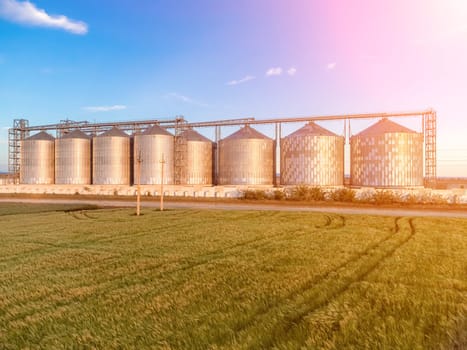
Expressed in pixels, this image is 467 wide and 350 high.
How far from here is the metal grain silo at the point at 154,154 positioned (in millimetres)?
64438

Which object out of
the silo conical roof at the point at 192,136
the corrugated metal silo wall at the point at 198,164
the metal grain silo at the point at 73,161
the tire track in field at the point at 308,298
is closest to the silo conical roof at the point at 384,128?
the corrugated metal silo wall at the point at 198,164

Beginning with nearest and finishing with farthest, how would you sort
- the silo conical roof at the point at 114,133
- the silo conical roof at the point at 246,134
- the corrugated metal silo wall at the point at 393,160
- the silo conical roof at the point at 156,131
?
the corrugated metal silo wall at the point at 393,160, the silo conical roof at the point at 246,134, the silo conical roof at the point at 156,131, the silo conical roof at the point at 114,133

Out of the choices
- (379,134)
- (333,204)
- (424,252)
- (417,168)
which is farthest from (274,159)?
(424,252)

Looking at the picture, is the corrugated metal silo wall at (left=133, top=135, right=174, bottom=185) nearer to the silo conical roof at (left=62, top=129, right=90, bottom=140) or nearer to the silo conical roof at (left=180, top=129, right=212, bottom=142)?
the silo conical roof at (left=180, top=129, right=212, bottom=142)

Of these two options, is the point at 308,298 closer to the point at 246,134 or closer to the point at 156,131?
the point at 246,134

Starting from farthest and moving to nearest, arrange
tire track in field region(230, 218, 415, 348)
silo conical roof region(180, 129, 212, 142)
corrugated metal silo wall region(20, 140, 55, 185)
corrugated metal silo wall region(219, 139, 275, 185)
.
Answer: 1. corrugated metal silo wall region(20, 140, 55, 185)
2. silo conical roof region(180, 129, 212, 142)
3. corrugated metal silo wall region(219, 139, 275, 185)
4. tire track in field region(230, 218, 415, 348)

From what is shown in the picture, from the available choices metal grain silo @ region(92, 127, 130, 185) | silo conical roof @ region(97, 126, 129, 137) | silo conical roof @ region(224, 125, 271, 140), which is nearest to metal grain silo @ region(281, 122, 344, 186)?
silo conical roof @ region(224, 125, 271, 140)

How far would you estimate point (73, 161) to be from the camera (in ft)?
228

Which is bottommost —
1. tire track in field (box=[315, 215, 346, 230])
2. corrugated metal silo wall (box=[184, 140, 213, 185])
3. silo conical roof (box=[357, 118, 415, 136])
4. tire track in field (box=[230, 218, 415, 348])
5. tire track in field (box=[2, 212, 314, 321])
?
tire track in field (box=[315, 215, 346, 230])

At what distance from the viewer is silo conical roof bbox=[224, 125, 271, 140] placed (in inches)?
2512

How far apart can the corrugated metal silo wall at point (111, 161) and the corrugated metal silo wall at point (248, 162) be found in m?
19.8

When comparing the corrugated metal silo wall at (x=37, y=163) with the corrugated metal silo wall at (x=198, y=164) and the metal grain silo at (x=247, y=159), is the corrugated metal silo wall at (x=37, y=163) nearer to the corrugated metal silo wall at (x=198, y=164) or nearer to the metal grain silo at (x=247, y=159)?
the corrugated metal silo wall at (x=198, y=164)

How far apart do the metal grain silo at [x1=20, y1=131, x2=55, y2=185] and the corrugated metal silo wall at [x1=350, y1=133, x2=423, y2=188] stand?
202 feet

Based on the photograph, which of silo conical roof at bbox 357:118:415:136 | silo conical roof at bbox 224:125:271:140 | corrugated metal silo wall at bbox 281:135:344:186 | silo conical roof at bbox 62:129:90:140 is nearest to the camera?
silo conical roof at bbox 357:118:415:136
